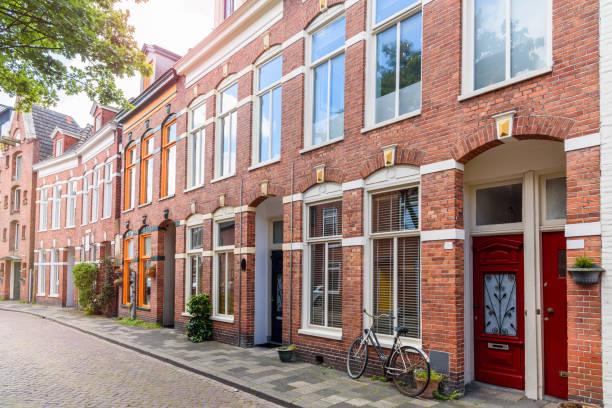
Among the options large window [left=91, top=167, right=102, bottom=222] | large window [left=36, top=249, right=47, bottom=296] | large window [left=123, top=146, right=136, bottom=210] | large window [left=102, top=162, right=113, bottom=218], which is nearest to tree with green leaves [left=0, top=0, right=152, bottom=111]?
large window [left=123, top=146, right=136, bottom=210]

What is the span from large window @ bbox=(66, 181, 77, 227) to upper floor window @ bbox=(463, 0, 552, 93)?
24401 millimetres

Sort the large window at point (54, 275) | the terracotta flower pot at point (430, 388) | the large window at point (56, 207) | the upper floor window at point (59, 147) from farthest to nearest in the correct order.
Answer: the upper floor window at point (59, 147) < the large window at point (56, 207) < the large window at point (54, 275) < the terracotta flower pot at point (430, 388)

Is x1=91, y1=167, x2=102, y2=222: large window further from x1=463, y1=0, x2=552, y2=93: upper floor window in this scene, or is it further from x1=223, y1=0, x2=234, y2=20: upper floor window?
x1=463, y1=0, x2=552, y2=93: upper floor window

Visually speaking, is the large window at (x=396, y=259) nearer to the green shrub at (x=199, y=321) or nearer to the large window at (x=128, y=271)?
the green shrub at (x=199, y=321)

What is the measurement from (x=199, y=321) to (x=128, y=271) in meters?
7.64

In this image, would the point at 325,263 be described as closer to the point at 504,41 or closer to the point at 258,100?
the point at 258,100

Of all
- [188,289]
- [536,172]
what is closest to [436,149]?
[536,172]

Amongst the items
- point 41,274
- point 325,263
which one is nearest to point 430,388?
point 325,263

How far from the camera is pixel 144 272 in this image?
58.7 feet

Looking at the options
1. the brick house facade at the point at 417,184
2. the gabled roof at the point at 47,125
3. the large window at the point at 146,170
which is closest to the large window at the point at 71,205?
the gabled roof at the point at 47,125

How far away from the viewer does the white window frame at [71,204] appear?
2617 centimetres

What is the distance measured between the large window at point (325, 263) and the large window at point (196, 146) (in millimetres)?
5733

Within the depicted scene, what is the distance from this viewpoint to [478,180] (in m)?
7.55


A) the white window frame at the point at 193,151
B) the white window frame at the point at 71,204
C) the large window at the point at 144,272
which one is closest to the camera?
the white window frame at the point at 193,151
